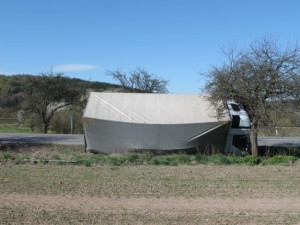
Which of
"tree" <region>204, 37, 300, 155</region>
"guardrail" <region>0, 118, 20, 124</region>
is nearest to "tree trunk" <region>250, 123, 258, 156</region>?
"tree" <region>204, 37, 300, 155</region>

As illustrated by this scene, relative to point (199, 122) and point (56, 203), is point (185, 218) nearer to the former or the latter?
point (56, 203)

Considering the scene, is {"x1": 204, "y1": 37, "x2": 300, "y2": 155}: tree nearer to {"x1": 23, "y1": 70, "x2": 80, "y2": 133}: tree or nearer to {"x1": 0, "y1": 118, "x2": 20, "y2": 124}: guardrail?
{"x1": 23, "y1": 70, "x2": 80, "y2": 133}: tree

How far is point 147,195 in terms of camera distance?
9.39 meters

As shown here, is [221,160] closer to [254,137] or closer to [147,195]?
[254,137]

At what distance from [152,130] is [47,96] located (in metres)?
28.2

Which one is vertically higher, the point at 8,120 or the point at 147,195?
the point at 8,120

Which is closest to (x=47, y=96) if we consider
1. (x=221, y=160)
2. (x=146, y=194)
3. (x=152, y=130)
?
(x=152, y=130)

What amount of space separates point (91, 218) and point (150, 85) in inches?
1496

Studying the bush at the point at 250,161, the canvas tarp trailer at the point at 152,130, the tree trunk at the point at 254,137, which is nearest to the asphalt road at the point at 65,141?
the canvas tarp trailer at the point at 152,130

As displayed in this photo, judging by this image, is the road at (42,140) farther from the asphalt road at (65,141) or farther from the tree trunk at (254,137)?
the tree trunk at (254,137)

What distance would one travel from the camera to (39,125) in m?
42.3

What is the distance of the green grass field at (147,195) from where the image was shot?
749 cm

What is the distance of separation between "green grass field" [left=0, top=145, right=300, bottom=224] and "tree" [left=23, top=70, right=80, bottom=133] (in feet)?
98.3

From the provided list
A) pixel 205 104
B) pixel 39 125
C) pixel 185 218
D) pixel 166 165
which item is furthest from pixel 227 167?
pixel 39 125
